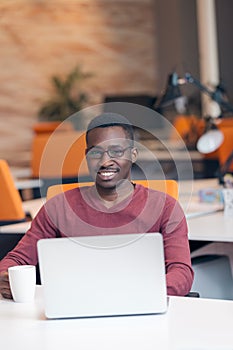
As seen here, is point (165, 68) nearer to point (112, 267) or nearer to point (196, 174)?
point (196, 174)

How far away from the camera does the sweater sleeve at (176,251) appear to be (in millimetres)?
2631

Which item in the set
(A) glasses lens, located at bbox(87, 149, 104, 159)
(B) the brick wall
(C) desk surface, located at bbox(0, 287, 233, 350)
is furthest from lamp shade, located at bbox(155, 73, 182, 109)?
(B) the brick wall

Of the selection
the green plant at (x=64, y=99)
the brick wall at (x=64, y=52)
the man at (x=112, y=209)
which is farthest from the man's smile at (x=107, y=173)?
the brick wall at (x=64, y=52)

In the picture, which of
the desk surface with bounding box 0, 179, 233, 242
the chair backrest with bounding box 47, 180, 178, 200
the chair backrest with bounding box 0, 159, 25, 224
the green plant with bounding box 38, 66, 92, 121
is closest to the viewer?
the chair backrest with bounding box 47, 180, 178, 200

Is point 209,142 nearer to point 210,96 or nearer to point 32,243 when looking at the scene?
point 210,96

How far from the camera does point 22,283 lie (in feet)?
7.99

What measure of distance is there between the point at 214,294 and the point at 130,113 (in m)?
1.23

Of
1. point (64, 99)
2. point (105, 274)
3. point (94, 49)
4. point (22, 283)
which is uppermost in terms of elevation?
point (105, 274)

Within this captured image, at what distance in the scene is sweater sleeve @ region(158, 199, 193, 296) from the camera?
8.63 ft

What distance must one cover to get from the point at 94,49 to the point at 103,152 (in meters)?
11.7

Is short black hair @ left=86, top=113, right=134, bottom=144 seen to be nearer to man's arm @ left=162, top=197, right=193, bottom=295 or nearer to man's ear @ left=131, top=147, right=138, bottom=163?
man's ear @ left=131, top=147, right=138, bottom=163

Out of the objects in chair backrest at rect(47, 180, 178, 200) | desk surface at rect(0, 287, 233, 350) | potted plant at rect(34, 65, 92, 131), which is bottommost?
potted plant at rect(34, 65, 92, 131)

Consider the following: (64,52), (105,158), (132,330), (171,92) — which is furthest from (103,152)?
(64,52)

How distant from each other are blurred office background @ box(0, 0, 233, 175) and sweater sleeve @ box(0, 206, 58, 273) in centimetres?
1048
